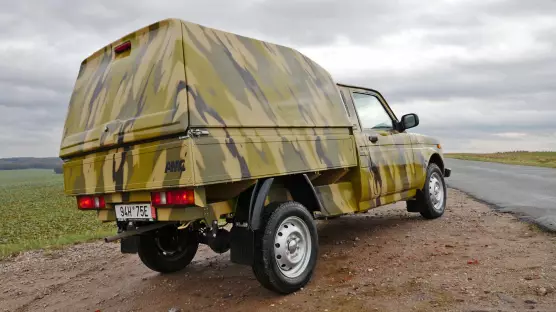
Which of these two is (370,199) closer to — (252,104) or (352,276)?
(352,276)

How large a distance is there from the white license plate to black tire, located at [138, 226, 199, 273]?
33.5 inches

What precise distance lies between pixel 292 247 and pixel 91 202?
85.0 inches

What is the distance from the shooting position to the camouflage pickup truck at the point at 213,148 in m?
3.83

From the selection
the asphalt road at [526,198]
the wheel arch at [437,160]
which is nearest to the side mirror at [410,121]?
the wheel arch at [437,160]

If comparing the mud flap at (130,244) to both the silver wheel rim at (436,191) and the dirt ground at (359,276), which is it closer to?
the dirt ground at (359,276)

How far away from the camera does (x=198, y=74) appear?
3.91 meters

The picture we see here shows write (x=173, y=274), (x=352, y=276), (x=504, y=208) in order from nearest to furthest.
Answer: (x=352, y=276)
(x=173, y=274)
(x=504, y=208)

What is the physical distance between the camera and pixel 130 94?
14.4ft

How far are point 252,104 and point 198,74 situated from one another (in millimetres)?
622

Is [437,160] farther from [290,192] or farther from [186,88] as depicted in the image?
[186,88]

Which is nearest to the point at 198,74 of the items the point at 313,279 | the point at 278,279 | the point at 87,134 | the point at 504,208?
the point at 87,134

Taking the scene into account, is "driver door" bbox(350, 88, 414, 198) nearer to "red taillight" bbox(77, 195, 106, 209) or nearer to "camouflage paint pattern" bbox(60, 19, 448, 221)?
"camouflage paint pattern" bbox(60, 19, 448, 221)

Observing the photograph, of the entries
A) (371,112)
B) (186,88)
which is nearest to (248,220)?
(186,88)

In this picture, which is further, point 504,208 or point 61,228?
point 61,228
